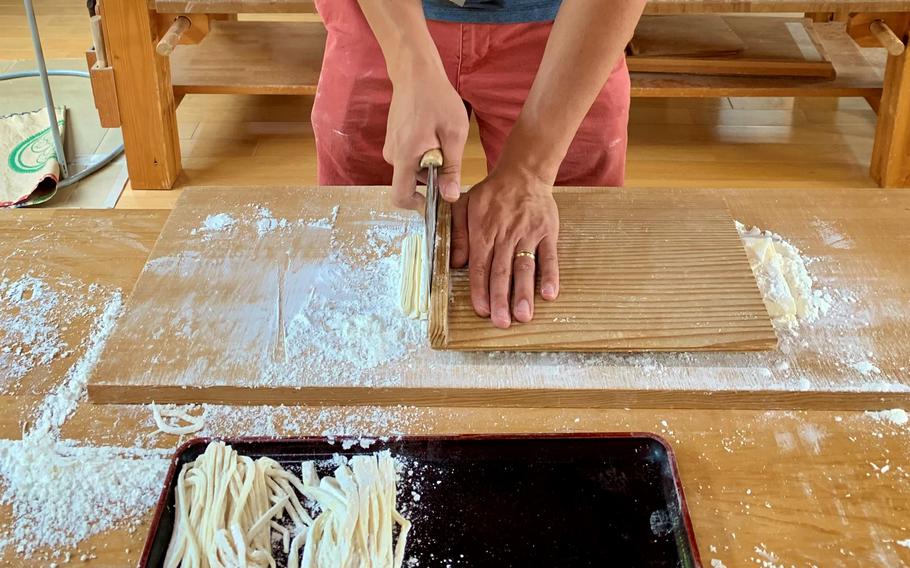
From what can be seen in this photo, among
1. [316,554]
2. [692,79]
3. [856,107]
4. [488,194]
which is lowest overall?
[856,107]

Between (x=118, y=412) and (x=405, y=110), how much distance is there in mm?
502

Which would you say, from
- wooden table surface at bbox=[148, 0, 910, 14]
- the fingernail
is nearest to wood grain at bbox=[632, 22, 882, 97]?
wooden table surface at bbox=[148, 0, 910, 14]

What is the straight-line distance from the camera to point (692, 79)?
2525mm

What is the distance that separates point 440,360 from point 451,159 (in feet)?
0.83

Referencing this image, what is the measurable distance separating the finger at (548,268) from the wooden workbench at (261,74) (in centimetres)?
123

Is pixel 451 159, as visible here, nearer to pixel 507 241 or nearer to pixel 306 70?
pixel 507 241

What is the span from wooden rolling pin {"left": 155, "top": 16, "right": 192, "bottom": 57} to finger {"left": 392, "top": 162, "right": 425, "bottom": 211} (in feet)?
4.27

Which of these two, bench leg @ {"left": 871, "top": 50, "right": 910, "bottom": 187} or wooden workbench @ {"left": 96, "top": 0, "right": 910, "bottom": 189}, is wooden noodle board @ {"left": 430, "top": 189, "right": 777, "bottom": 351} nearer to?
wooden workbench @ {"left": 96, "top": 0, "right": 910, "bottom": 189}

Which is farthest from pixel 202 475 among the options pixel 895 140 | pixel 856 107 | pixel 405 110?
pixel 856 107

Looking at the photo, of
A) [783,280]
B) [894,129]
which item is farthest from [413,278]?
[894,129]

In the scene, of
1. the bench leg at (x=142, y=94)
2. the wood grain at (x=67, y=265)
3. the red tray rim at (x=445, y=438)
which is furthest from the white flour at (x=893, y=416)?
the bench leg at (x=142, y=94)

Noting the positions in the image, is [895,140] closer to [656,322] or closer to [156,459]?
[656,322]

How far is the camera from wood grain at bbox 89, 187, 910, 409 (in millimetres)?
963

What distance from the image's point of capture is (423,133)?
108 cm
